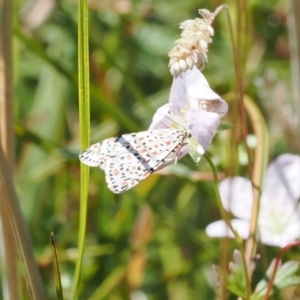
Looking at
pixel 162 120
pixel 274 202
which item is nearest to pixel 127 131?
pixel 274 202

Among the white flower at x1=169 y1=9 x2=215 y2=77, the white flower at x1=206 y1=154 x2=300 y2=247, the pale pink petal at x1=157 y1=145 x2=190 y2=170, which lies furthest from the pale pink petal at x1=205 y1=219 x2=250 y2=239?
the white flower at x1=169 y1=9 x2=215 y2=77

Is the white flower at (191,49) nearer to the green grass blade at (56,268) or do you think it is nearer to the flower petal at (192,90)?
the flower petal at (192,90)

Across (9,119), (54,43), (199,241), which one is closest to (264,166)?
(199,241)

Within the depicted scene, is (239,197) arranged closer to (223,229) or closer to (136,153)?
(223,229)

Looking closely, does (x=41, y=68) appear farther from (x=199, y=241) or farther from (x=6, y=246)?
(x=6, y=246)

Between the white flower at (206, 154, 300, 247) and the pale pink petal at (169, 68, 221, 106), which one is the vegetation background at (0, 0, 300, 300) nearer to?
the white flower at (206, 154, 300, 247)

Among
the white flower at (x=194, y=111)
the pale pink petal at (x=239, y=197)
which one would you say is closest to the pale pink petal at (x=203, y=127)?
the white flower at (x=194, y=111)
